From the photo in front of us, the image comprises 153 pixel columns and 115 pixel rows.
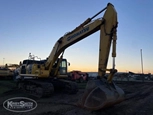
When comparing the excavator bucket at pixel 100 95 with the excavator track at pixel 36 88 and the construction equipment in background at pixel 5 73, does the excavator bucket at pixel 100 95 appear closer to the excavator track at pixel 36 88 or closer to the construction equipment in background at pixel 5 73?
the excavator track at pixel 36 88

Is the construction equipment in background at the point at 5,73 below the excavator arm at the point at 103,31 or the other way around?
below

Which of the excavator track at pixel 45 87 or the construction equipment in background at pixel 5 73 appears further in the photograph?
the construction equipment in background at pixel 5 73

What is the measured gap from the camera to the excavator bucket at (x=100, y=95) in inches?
282

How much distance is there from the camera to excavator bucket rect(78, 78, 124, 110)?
23.5ft

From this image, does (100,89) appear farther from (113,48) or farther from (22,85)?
(22,85)

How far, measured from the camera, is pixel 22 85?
14.8 m

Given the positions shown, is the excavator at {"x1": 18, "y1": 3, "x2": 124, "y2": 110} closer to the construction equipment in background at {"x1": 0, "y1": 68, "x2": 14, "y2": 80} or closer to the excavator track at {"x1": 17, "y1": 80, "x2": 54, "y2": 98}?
the excavator track at {"x1": 17, "y1": 80, "x2": 54, "y2": 98}

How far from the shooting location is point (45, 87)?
1184 cm

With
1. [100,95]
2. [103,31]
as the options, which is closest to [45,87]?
[103,31]

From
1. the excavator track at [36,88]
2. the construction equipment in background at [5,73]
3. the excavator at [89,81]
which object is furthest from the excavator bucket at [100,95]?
the construction equipment in background at [5,73]

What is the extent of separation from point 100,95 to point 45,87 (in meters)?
5.35

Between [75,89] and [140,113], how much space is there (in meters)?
6.18

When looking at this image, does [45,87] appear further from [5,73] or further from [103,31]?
[5,73]

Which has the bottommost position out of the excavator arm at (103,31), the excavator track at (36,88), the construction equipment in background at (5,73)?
the excavator track at (36,88)
